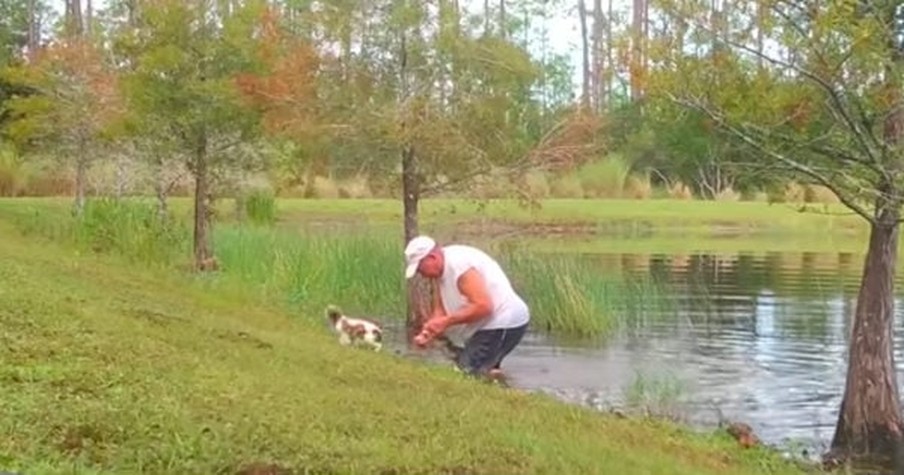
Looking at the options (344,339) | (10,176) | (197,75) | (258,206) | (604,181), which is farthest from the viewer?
(604,181)

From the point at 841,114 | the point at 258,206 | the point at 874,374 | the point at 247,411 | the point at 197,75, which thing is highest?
the point at 197,75

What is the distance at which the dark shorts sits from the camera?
39.4ft

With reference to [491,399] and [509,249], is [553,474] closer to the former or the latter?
[491,399]

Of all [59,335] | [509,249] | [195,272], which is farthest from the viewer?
[509,249]

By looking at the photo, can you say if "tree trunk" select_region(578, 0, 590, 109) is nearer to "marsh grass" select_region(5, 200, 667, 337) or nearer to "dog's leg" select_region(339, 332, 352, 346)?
"marsh grass" select_region(5, 200, 667, 337)

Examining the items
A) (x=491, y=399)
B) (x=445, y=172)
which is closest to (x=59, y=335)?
(x=491, y=399)

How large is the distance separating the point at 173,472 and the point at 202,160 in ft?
51.0

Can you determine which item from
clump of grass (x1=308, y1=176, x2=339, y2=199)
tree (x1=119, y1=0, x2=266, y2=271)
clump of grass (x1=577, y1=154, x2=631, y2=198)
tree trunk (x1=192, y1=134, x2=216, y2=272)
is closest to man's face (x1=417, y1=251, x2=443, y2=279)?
tree trunk (x1=192, y1=134, x2=216, y2=272)

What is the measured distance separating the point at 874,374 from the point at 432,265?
3579 millimetres

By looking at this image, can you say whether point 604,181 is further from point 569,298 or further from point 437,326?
point 437,326

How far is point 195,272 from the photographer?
739 inches

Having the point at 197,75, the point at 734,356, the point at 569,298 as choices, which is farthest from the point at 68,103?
the point at 734,356

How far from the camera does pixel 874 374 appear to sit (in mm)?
11953

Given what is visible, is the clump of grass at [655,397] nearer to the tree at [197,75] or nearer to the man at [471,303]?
the man at [471,303]
